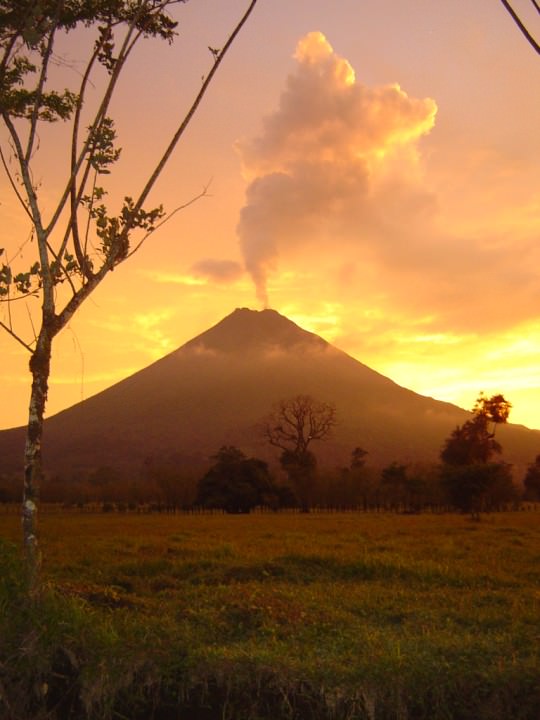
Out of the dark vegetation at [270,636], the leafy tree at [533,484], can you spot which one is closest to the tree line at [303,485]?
the leafy tree at [533,484]

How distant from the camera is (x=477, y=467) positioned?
4281cm

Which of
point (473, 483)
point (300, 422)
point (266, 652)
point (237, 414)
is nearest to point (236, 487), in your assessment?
point (300, 422)

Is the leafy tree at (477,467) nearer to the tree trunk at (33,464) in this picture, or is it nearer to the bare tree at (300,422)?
the bare tree at (300,422)

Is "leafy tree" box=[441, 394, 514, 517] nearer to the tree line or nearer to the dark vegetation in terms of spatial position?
the tree line

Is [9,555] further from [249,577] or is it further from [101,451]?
[101,451]

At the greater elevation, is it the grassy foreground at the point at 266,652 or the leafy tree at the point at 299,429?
the leafy tree at the point at 299,429

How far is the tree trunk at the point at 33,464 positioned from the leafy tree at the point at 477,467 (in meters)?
35.9

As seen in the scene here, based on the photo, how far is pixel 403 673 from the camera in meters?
7.40

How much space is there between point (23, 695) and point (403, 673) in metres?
3.60

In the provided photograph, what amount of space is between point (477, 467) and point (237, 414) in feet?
368

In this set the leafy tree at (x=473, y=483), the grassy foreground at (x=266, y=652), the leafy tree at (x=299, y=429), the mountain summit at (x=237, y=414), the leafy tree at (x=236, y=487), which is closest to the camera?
the grassy foreground at (x=266, y=652)

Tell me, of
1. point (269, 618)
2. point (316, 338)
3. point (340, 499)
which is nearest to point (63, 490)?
point (340, 499)

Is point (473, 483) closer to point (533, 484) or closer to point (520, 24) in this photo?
point (533, 484)

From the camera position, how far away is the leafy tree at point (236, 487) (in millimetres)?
55781
